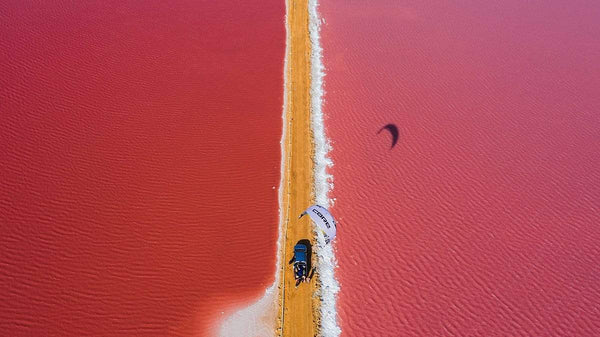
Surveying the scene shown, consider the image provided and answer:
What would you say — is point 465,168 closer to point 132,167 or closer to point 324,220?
point 324,220

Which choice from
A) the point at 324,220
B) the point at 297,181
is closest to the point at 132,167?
the point at 297,181

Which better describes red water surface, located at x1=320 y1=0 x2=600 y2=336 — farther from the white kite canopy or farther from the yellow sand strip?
the white kite canopy

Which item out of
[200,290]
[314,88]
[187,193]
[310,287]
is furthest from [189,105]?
[310,287]

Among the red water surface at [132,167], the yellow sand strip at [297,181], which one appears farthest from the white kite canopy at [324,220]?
the red water surface at [132,167]

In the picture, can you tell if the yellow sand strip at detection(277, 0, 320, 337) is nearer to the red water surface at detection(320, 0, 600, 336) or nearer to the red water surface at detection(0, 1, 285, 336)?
the red water surface at detection(0, 1, 285, 336)

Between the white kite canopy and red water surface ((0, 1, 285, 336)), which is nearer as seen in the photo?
red water surface ((0, 1, 285, 336))

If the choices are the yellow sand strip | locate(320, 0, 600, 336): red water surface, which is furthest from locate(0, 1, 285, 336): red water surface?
locate(320, 0, 600, 336): red water surface
